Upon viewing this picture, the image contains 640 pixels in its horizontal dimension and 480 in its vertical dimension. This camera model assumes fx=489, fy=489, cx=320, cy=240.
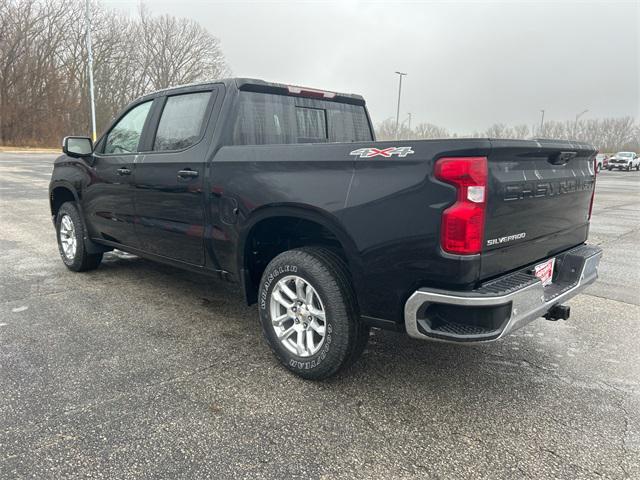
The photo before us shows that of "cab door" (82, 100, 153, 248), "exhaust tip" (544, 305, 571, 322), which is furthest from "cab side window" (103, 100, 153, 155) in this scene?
"exhaust tip" (544, 305, 571, 322)

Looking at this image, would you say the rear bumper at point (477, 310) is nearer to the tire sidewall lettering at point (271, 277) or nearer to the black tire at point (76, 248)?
the tire sidewall lettering at point (271, 277)

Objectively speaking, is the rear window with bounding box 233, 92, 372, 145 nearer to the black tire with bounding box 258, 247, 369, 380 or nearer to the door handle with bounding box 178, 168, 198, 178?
the door handle with bounding box 178, 168, 198, 178

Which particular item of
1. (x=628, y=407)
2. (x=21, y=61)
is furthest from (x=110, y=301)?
(x=21, y=61)

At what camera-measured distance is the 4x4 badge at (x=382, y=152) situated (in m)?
2.42

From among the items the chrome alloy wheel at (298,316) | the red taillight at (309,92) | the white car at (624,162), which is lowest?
the white car at (624,162)

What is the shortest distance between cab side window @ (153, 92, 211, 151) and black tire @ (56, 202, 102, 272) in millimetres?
1703

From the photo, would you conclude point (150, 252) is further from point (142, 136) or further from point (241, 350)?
point (241, 350)

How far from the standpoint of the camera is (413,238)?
7.98ft

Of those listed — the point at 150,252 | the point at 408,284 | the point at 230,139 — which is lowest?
the point at 150,252

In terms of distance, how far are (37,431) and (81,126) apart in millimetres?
49613

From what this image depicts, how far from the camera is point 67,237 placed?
17.9 ft

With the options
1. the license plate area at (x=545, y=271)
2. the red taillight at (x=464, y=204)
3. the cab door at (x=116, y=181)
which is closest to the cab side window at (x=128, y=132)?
the cab door at (x=116, y=181)

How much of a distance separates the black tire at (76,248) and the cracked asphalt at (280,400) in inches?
31.6

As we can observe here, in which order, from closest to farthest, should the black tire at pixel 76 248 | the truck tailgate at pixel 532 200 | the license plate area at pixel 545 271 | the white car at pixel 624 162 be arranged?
the truck tailgate at pixel 532 200 → the license plate area at pixel 545 271 → the black tire at pixel 76 248 → the white car at pixel 624 162
